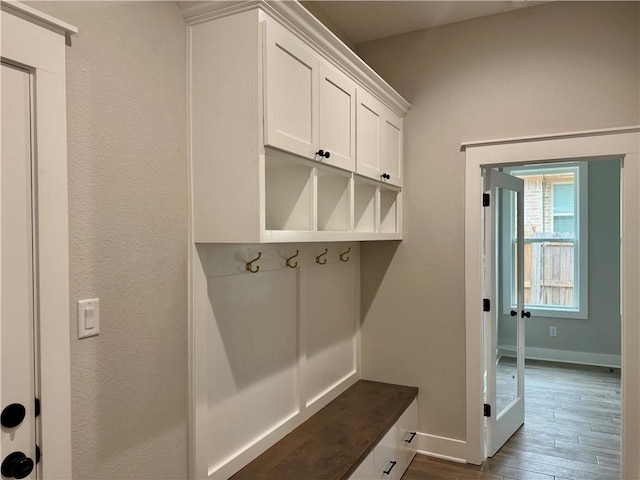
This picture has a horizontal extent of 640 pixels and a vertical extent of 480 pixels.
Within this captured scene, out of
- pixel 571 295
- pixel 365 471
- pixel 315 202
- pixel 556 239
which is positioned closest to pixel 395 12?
pixel 315 202

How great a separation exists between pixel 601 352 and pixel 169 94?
18.6 ft

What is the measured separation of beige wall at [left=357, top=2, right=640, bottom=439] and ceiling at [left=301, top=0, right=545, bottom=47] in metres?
0.09

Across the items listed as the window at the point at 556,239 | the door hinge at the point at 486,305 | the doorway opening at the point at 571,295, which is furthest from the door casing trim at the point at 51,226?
the window at the point at 556,239

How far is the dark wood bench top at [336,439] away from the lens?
1955 mm

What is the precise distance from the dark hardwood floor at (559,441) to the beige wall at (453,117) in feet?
0.99

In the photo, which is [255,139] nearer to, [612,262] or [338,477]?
[338,477]

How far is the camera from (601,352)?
518cm

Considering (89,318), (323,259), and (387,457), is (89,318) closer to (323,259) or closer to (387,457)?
(323,259)

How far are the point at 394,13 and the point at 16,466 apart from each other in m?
2.96

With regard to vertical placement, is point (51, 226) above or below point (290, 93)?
below

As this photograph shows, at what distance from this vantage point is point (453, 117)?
2947mm

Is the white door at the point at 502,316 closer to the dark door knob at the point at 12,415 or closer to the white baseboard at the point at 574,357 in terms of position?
the white baseboard at the point at 574,357

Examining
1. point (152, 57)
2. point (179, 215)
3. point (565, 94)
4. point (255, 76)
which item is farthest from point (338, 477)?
point (565, 94)

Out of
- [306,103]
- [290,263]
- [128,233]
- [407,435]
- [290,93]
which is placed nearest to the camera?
[128,233]
